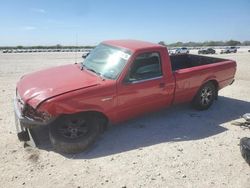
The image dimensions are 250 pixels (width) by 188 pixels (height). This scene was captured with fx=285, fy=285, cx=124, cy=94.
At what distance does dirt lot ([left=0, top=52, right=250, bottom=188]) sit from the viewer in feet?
13.2

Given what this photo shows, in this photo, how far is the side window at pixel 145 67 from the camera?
5.42m

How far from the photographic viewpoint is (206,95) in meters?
7.18

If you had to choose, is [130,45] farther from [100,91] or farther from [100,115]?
[100,115]

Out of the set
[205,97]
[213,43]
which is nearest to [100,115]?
[205,97]

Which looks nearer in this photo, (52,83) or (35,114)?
(35,114)

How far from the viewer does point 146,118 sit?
6.51 meters

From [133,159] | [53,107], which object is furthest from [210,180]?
[53,107]

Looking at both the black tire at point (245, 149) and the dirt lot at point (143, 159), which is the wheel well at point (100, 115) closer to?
the dirt lot at point (143, 159)

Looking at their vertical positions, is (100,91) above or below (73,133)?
above

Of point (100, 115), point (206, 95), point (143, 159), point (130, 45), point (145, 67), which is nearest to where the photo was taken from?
point (143, 159)

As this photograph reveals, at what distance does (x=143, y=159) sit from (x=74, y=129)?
49.5 inches

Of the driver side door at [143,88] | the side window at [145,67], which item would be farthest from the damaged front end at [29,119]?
the side window at [145,67]

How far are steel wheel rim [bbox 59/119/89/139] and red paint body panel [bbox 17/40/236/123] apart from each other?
26cm

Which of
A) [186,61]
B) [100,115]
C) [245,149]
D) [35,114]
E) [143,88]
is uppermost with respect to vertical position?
[186,61]
